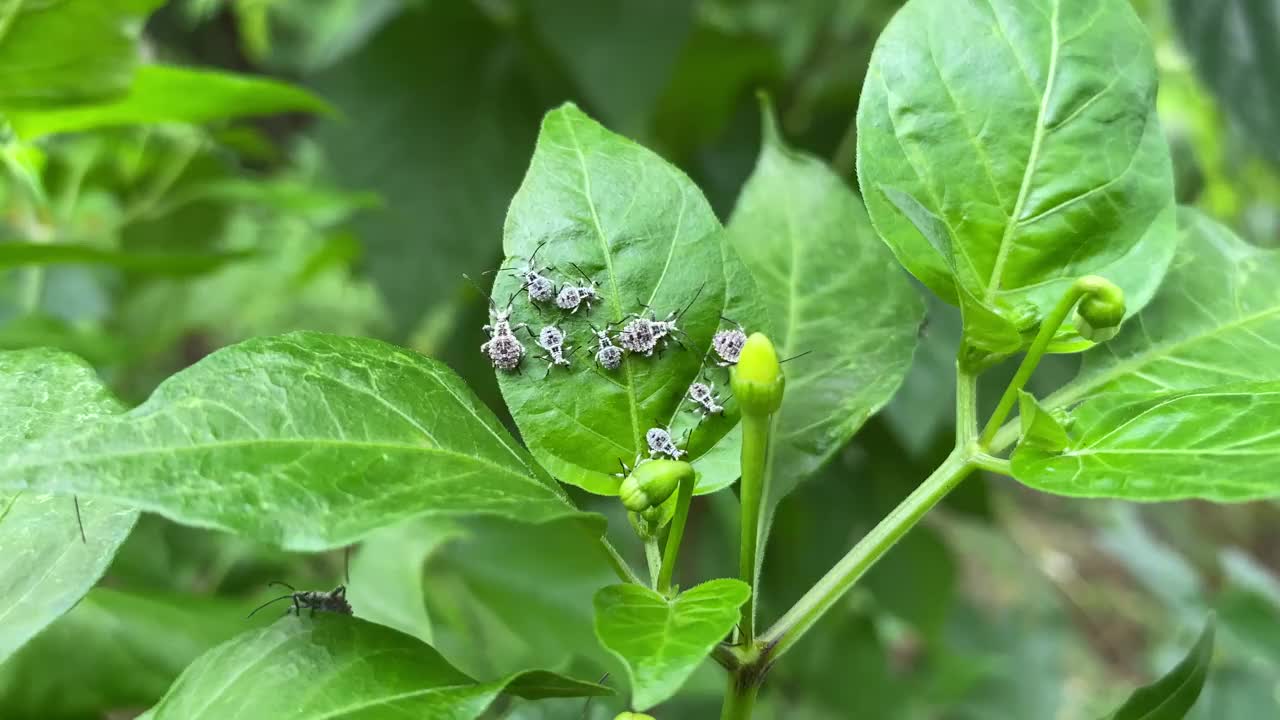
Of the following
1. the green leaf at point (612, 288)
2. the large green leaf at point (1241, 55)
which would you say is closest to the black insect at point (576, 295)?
the green leaf at point (612, 288)

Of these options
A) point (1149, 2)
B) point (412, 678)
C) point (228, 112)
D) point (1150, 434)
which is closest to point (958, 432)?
point (1150, 434)

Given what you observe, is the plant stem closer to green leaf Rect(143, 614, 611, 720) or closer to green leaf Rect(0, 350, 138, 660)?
green leaf Rect(143, 614, 611, 720)

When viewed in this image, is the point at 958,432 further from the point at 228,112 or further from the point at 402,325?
the point at 402,325

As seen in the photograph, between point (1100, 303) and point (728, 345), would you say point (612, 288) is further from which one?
point (1100, 303)

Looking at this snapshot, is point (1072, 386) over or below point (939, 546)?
over

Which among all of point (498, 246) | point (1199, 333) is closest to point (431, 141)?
point (498, 246)
